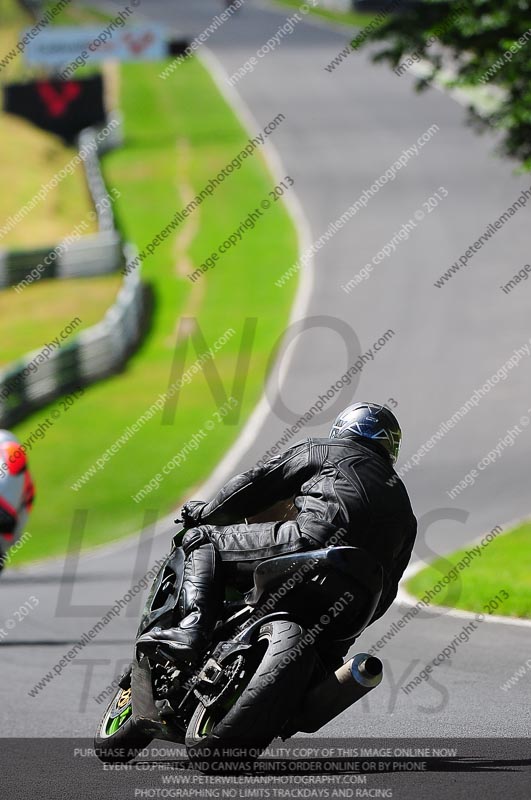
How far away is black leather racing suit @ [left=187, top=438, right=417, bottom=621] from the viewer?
5.79m

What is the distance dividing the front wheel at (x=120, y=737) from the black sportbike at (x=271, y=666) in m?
0.13

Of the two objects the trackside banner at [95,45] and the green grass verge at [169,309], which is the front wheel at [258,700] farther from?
the trackside banner at [95,45]

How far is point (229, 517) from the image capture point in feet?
20.1

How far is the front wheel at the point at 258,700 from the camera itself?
5.46 metres

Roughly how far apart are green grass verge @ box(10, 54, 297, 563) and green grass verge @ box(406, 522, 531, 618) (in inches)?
238

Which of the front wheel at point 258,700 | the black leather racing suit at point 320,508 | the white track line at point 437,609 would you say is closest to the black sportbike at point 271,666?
the front wheel at point 258,700

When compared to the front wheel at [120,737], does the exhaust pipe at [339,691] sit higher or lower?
higher

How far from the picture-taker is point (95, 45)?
47094 mm

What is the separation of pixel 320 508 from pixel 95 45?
43923 mm

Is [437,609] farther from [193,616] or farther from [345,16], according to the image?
[345,16]

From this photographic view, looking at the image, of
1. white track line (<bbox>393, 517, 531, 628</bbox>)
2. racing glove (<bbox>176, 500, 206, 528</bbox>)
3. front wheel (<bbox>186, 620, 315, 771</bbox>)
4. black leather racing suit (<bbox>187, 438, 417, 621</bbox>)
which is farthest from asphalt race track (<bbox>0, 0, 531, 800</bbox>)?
racing glove (<bbox>176, 500, 206, 528</bbox>)

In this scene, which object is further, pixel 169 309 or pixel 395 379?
pixel 169 309

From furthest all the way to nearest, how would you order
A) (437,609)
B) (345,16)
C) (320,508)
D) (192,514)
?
(345,16) → (437,609) → (192,514) → (320,508)

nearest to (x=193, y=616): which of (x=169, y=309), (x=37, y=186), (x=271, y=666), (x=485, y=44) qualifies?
(x=271, y=666)
